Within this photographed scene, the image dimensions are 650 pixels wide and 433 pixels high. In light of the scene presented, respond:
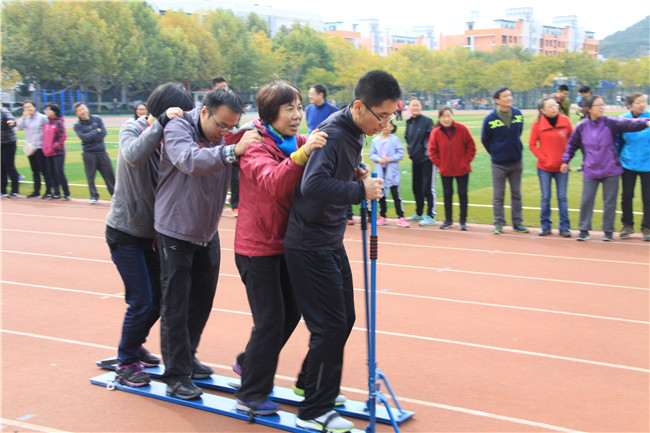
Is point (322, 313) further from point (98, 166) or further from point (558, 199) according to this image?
point (98, 166)

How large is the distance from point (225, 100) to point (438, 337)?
286 cm

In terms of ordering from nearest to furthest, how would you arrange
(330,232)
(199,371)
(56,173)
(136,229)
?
(330,232) → (136,229) → (199,371) → (56,173)

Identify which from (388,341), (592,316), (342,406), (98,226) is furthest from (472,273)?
(98,226)

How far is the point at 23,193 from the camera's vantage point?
1561cm

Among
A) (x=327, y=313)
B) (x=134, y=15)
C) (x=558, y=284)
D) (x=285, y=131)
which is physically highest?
(x=134, y=15)

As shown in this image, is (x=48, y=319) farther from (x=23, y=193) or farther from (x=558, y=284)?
(x=23, y=193)

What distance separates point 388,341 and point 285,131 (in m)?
2.42

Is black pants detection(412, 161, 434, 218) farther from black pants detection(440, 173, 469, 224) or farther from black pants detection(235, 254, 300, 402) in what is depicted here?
black pants detection(235, 254, 300, 402)

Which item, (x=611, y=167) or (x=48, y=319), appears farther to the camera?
(x=611, y=167)

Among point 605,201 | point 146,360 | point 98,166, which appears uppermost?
point 98,166

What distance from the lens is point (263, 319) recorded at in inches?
157

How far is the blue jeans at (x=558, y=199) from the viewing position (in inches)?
390

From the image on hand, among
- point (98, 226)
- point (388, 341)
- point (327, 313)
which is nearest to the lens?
point (327, 313)

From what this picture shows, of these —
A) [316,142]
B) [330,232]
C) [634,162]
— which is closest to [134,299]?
[330,232]
